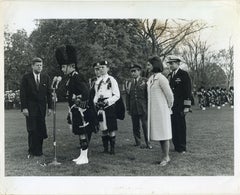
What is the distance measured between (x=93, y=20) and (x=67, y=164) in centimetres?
140

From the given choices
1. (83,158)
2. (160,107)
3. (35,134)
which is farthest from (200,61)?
(35,134)

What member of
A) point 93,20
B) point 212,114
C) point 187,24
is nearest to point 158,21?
point 187,24

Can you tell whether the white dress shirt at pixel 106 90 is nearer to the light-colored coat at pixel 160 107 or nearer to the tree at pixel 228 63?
the light-colored coat at pixel 160 107

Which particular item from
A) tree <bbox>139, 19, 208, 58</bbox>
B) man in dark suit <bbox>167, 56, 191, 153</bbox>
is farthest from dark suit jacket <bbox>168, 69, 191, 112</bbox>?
tree <bbox>139, 19, 208, 58</bbox>

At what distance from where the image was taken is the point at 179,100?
197 inches

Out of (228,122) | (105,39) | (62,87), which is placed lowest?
(228,122)

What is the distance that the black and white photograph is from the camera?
16.2 ft

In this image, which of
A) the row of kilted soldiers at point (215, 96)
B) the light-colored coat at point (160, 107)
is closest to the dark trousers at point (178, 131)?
the light-colored coat at point (160, 107)

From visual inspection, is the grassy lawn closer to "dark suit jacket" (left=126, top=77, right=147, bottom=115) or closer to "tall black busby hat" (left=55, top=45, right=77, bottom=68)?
"dark suit jacket" (left=126, top=77, right=147, bottom=115)

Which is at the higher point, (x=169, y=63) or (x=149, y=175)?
(x=169, y=63)

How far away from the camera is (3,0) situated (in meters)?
4.97

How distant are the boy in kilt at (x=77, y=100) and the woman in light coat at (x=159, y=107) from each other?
0.57m

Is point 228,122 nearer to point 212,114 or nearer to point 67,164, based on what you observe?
point 212,114

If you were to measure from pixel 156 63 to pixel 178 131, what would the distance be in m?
0.69
